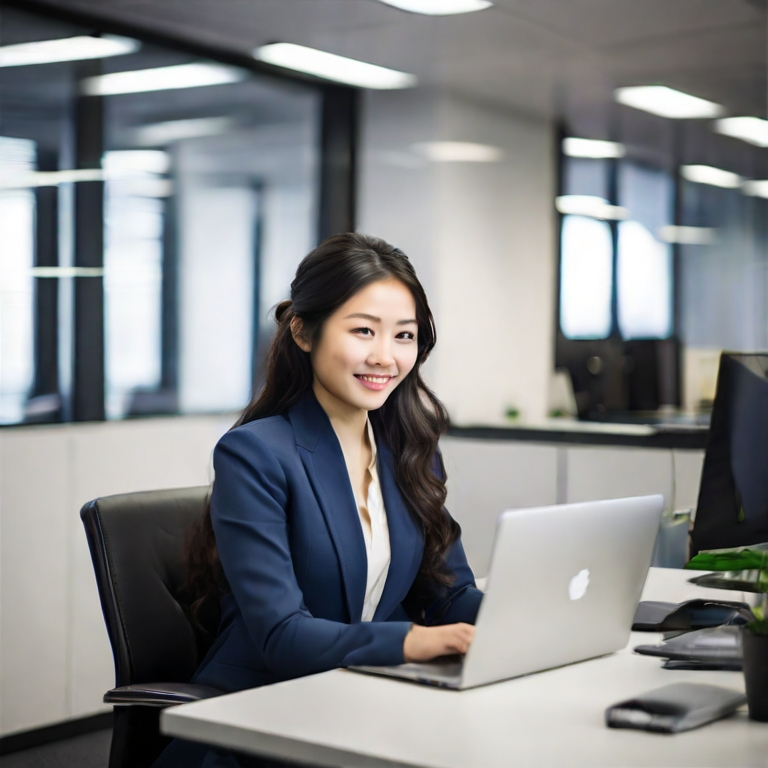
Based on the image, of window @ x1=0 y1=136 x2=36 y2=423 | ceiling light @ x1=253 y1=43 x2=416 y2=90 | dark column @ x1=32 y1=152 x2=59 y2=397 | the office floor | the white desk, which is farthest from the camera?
ceiling light @ x1=253 y1=43 x2=416 y2=90

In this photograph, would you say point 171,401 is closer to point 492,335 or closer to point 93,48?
point 93,48

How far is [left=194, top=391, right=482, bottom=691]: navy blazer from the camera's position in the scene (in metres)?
1.58

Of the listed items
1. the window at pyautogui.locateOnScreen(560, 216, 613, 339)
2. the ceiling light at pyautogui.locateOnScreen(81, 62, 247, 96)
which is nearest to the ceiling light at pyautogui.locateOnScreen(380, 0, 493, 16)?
the ceiling light at pyautogui.locateOnScreen(81, 62, 247, 96)

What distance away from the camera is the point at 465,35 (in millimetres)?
4203

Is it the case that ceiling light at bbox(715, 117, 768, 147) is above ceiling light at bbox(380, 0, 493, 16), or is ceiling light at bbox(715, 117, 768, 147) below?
below

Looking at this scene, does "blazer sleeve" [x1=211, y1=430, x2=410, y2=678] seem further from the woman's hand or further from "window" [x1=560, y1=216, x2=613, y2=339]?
"window" [x1=560, y1=216, x2=613, y2=339]

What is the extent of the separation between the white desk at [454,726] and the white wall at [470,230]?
3.63 meters

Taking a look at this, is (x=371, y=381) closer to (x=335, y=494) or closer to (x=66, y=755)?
(x=335, y=494)

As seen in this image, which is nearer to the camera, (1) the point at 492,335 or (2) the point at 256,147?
(2) the point at 256,147

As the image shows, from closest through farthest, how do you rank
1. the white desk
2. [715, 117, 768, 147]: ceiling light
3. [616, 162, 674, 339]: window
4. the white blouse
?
the white desk → the white blouse → [715, 117, 768, 147]: ceiling light → [616, 162, 674, 339]: window

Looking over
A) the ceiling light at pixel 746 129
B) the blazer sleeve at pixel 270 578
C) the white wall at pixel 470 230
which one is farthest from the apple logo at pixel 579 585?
the ceiling light at pixel 746 129

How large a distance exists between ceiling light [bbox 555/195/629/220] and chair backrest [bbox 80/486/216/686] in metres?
4.27

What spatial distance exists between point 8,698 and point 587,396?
131 inches

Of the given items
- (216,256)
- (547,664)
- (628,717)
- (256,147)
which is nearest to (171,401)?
(216,256)
